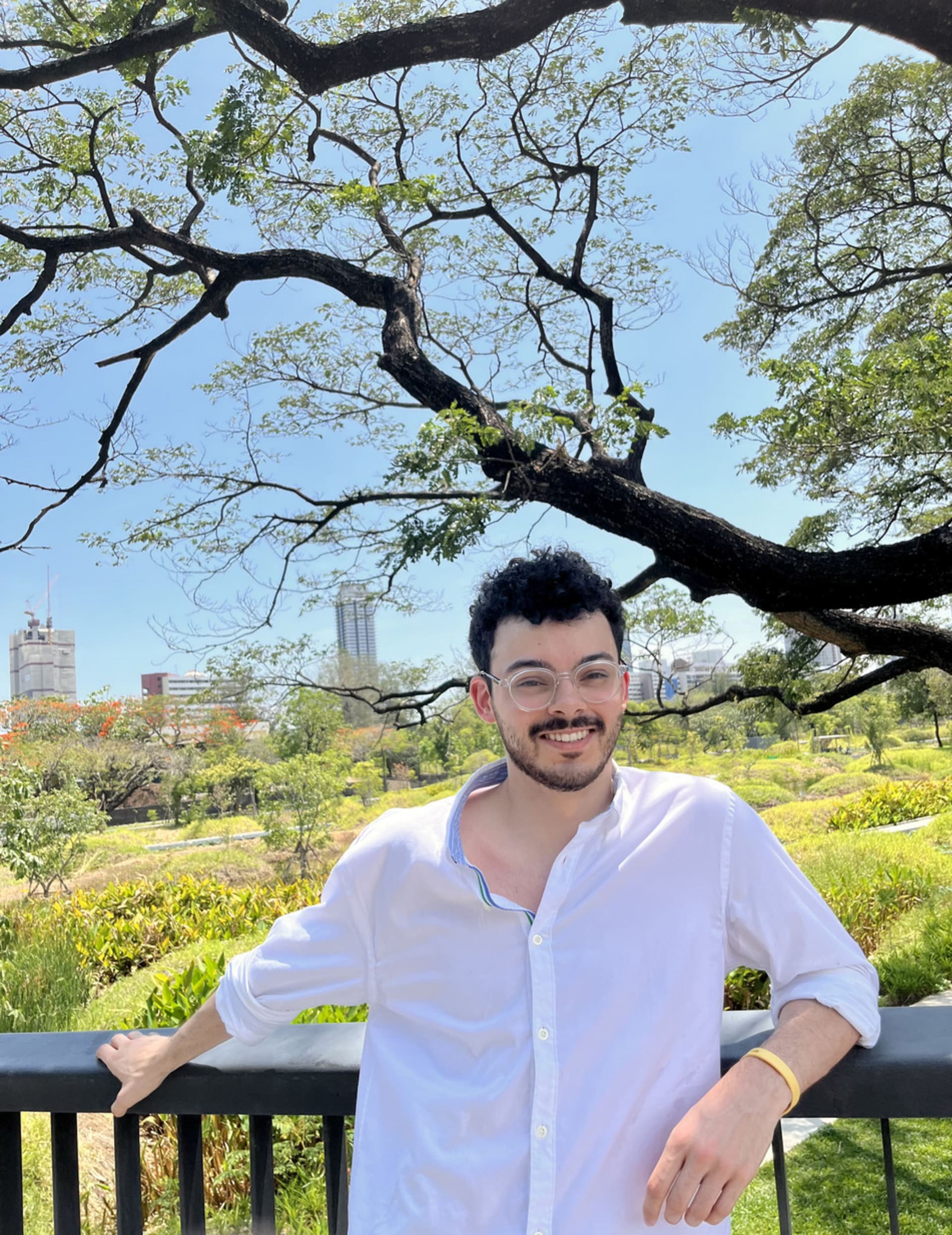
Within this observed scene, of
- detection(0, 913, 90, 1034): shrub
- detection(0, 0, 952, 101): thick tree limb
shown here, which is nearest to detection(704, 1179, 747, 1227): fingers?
detection(0, 0, 952, 101): thick tree limb

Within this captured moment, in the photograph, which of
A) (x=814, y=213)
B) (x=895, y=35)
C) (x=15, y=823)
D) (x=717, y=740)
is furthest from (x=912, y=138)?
(x=717, y=740)

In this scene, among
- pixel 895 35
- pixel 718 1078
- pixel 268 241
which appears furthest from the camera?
pixel 268 241

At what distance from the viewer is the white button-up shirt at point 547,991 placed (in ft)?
3.27

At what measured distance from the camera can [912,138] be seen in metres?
6.13

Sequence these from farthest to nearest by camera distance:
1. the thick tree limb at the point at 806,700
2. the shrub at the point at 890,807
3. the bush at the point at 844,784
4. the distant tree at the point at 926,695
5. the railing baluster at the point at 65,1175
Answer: the bush at the point at 844,784, the shrub at the point at 890,807, the distant tree at the point at 926,695, the thick tree limb at the point at 806,700, the railing baluster at the point at 65,1175

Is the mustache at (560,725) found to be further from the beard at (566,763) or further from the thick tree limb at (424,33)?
the thick tree limb at (424,33)

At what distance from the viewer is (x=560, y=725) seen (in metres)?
1.20

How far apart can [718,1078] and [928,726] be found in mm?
37734

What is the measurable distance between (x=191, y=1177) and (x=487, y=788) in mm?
637

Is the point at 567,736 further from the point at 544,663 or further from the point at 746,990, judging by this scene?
the point at 746,990

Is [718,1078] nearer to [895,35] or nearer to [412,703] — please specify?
[895,35]

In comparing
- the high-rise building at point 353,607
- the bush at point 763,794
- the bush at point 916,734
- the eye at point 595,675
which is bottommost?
the bush at point 763,794

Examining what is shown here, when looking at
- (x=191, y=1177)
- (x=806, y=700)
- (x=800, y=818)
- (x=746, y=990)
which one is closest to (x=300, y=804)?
(x=800, y=818)

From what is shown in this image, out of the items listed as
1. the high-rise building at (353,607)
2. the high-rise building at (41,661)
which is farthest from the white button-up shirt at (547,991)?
the high-rise building at (41,661)
